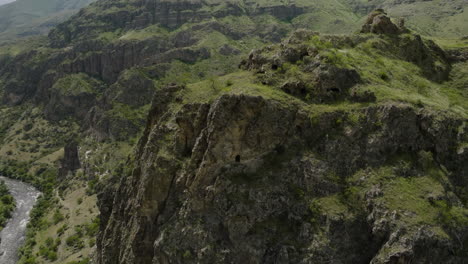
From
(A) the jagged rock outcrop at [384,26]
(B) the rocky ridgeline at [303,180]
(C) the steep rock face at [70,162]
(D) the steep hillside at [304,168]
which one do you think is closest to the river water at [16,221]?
(C) the steep rock face at [70,162]

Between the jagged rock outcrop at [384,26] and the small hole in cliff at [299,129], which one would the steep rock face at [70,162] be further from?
the small hole in cliff at [299,129]

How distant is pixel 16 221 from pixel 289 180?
134 meters

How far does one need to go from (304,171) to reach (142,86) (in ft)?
565

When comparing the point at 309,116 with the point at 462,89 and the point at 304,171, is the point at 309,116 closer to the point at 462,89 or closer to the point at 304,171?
the point at 304,171

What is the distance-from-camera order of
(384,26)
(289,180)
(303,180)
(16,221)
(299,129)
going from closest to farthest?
(303,180)
(289,180)
(299,129)
(384,26)
(16,221)

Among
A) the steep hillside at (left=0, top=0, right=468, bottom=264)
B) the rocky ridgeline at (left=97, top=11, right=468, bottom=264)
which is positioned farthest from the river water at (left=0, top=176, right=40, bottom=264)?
the rocky ridgeline at (left=97, top=11, right=468, bottom=264)

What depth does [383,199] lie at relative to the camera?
30141 millimetres

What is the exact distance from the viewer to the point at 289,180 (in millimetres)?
33188

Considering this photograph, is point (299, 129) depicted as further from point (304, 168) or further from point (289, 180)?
point (289, 180)

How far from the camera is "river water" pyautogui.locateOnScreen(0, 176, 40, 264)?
112m

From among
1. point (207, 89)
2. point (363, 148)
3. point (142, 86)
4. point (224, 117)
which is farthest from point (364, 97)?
point (142, 86)

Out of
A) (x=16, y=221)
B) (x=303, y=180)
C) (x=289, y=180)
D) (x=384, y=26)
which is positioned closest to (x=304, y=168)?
(x=303, y=180)

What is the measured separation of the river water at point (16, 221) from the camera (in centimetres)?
11206

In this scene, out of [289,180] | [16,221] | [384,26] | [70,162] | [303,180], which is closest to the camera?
[303,180]
